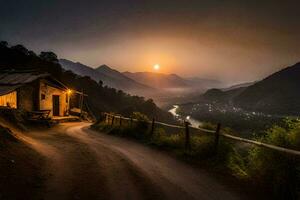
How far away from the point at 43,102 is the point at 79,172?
29740mm

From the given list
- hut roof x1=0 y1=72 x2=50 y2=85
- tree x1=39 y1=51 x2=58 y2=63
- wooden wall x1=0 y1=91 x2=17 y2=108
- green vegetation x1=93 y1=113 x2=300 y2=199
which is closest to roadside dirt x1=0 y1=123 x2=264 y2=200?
green vegetation x1=93 y1=113 x2=300 y2=199

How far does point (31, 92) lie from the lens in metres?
35.5

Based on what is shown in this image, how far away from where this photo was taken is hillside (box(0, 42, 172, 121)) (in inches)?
2887

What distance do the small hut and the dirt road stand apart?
21.8 metres

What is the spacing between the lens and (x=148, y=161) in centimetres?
1251

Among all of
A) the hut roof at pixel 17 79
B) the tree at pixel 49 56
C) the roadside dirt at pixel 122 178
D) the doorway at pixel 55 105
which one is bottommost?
the roadside dirt at pixel 122 178

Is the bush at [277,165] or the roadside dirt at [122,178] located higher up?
the bush at [277,165]

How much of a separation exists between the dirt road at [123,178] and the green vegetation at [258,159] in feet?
3.24

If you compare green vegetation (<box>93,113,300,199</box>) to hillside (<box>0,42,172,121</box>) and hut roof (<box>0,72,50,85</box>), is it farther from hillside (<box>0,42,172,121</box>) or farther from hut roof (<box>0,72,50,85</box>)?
hillside (<box>0,42,172,121</box>)

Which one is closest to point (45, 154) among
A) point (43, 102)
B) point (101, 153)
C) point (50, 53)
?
point (101, 153)

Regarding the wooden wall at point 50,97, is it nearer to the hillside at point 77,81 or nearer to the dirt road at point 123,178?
the hillside at point 77,81

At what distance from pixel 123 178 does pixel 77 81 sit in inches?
3738

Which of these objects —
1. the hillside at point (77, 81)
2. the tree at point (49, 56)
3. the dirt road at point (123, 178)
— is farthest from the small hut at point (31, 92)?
the tree at point (49, 56)

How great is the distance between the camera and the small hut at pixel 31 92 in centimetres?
3262
